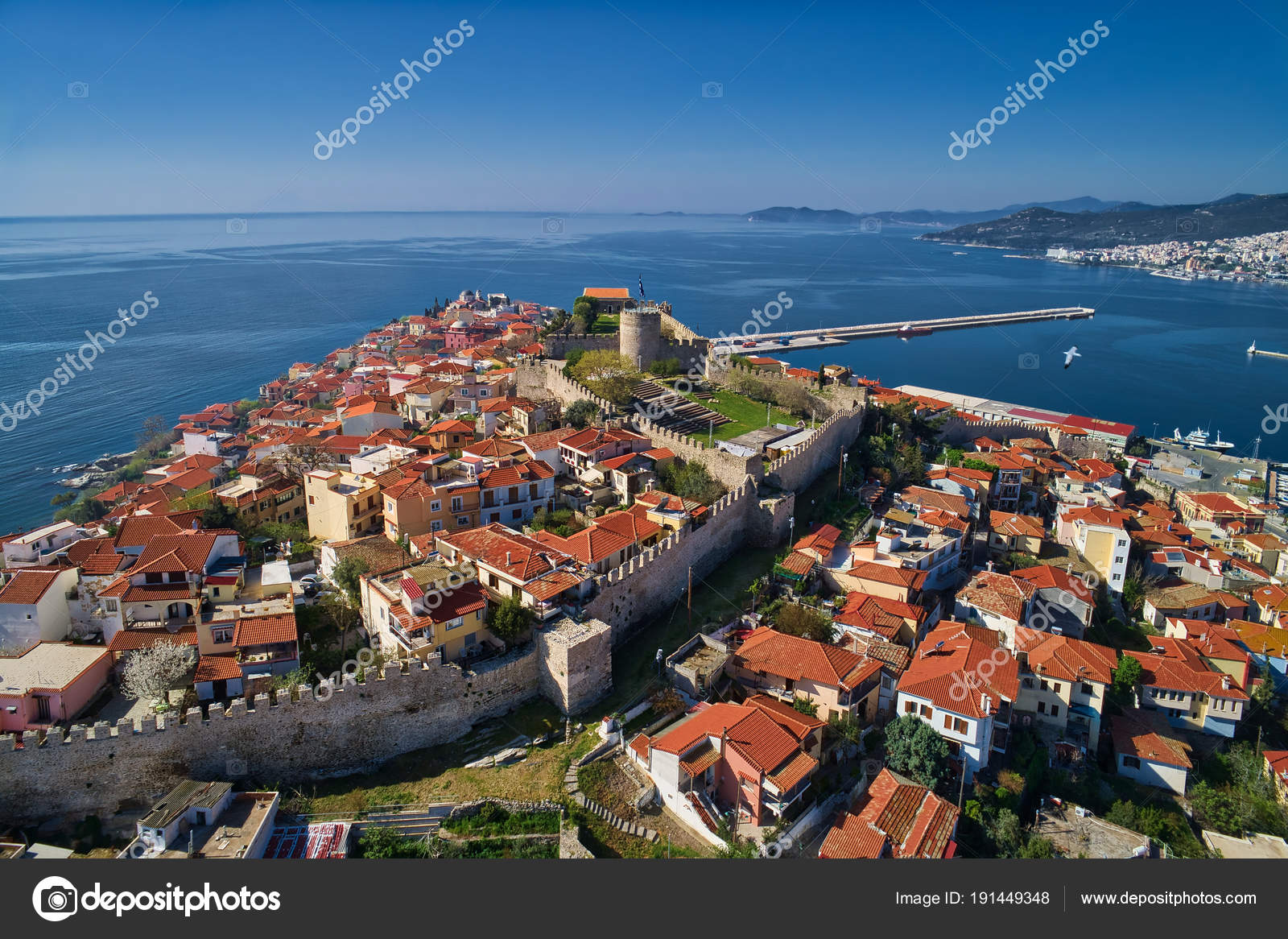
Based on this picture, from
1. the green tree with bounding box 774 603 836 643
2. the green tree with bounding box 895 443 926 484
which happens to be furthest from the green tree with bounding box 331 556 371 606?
the green tree with bounding box 895 443 926 484

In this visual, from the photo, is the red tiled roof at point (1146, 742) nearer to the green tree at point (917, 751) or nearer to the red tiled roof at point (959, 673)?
the red tiled roof at point (959, 673)

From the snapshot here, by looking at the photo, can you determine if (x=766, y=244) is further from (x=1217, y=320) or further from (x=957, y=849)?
(x=957, y=849)

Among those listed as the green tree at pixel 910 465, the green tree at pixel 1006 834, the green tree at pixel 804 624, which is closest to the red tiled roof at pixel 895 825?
the green tree at pixel 1006 834

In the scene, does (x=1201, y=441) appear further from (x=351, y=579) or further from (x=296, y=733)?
(x=296, y=733)

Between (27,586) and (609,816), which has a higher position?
(27,586)

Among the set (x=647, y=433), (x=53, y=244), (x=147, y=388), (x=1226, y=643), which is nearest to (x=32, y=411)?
(x=147, y=388)

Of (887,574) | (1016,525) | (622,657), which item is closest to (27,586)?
(622,657)

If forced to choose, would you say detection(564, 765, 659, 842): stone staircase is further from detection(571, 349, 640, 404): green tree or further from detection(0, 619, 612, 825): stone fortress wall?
detection(571, 349, 640, 404): green tree
